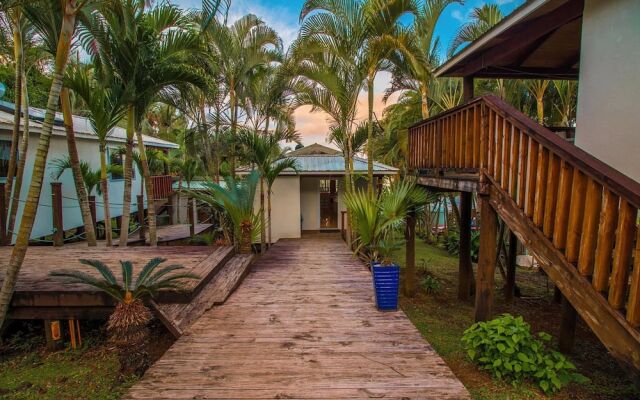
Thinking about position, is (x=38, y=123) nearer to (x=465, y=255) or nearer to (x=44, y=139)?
(x=44, y=139)

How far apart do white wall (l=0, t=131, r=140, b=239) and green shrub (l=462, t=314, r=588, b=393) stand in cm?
949

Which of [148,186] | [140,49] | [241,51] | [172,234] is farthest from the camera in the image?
[172,234]

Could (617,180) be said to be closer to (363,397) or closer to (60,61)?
(363,397)

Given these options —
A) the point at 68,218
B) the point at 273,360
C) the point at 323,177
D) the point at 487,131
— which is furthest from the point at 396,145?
the point at 273,360

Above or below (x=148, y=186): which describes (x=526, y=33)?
above

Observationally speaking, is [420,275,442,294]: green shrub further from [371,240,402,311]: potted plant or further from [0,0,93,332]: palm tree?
[0,0,93,332]: palm tree

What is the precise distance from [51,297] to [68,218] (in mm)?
6681

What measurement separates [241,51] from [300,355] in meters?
9.15

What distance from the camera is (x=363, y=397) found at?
2701 mm

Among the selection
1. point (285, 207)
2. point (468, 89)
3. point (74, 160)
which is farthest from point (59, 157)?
point (468, 89)

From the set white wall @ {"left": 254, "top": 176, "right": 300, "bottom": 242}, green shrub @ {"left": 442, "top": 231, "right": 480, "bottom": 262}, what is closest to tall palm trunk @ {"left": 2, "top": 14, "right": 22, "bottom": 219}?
white wall @ {"left": 254, "top": 176, "right": 300, "bottom": 242}

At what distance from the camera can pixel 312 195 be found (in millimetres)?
12109

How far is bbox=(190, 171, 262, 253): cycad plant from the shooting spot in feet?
23.7

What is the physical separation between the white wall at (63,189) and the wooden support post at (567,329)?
1028cm
